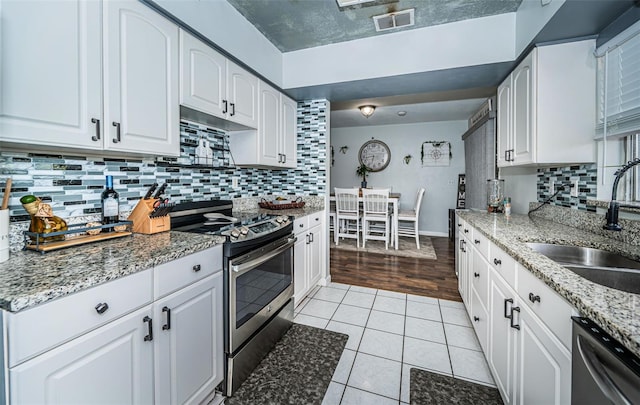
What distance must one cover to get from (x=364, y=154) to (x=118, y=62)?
509cm

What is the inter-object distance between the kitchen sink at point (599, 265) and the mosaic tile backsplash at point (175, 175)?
6.70ft

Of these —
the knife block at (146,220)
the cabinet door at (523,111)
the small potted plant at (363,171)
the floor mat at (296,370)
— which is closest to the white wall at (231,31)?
the knife block at (146,220)

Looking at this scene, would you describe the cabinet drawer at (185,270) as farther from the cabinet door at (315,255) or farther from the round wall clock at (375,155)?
the round wall clock at (375,155)

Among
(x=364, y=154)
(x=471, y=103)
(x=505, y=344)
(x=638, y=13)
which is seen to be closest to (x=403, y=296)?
(x=505, y=344)

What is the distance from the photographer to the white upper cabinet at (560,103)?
67.5 inches

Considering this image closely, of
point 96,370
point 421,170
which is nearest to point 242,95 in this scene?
point 96,370

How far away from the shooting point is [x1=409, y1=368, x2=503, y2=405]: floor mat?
1.44 metres

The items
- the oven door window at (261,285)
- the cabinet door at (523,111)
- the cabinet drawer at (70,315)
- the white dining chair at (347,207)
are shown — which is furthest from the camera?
the white dining chair at (347,207)

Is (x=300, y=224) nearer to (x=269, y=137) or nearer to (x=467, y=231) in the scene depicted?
(x=269, y=137)

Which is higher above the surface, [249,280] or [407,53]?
[407,53]

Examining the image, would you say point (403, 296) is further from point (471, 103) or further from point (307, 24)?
point (471, 103)

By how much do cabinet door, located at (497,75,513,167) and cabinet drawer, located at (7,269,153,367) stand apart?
264cm

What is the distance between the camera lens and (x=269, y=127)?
258cm

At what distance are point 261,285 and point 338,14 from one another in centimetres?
207
